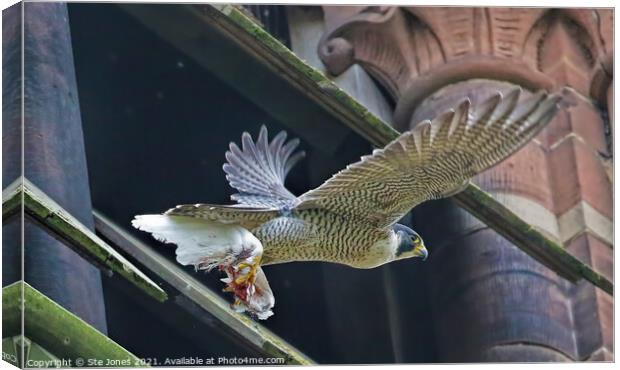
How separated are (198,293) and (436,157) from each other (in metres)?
1.76

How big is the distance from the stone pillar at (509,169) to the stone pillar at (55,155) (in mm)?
2177

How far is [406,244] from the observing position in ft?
38.6

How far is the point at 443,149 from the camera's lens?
1090cm

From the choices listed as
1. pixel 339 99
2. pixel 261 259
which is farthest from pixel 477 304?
pixel 261 259

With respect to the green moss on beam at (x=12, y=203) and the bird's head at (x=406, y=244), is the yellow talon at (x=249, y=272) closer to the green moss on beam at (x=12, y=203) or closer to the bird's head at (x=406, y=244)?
the bird's head at (x=406, y=244)

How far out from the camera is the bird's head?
11750mm

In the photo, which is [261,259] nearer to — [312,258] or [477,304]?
[312,258]

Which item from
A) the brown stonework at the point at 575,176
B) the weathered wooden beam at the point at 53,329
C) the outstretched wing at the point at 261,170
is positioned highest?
the brown stonework at the point at 575,176

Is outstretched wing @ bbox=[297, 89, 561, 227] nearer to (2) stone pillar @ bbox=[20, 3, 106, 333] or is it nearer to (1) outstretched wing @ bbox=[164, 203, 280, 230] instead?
(1) outstretched wing @ bbox=[164, 203, 280, 230]

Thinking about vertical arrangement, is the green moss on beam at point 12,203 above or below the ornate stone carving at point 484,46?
below

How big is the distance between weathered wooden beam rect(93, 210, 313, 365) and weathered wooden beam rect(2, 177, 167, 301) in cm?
52

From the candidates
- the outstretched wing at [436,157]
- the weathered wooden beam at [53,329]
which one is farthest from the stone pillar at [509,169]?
the weathered wooden beam at [53,329]

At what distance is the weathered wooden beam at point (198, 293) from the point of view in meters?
11.8

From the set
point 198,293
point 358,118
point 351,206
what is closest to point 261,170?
point 198,293
